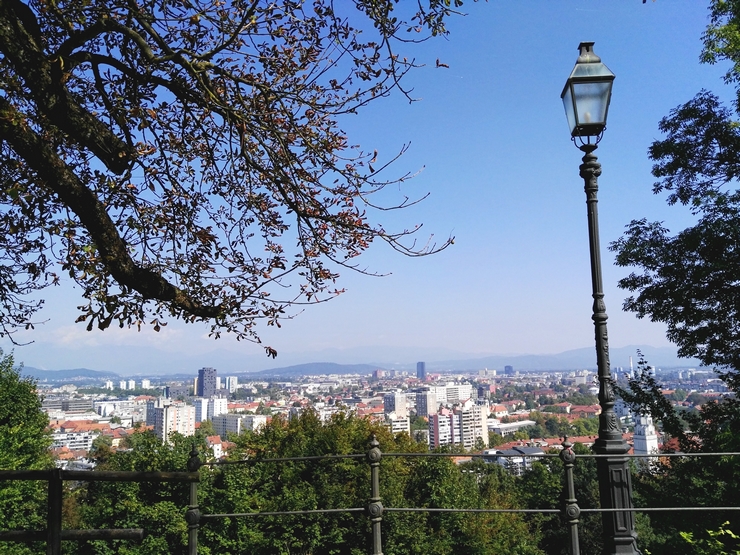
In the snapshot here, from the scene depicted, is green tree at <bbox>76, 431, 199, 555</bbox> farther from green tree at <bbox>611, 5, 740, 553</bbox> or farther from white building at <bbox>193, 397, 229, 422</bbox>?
white building at <bbox>193, 397, 229, 422</bbox>

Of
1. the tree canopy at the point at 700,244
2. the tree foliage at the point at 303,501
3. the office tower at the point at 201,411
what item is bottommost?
the office tower at the point at 201,411

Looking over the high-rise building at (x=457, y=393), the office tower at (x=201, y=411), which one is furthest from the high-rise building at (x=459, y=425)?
the office tower at (x=201, y=411)

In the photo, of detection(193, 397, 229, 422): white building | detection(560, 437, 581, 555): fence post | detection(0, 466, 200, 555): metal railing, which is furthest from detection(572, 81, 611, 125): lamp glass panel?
detection(193, 397, 229, 422): white building

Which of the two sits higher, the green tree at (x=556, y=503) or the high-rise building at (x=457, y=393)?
the green tree at (x=556, y=503)

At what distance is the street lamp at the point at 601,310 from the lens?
3678mm

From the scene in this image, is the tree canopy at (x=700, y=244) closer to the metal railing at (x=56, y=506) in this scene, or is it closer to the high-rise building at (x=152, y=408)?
the metal railing at (x=56, y=506)

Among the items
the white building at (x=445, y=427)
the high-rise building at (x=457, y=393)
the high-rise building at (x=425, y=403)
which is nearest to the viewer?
the white building at (x=445, y=427)

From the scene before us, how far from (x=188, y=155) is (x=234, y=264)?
110 centimetres

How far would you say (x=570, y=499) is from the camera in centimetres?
371

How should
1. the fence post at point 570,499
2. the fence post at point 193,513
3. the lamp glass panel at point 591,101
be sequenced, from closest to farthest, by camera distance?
the fence post at point 570,499, the fence post at point 193,513, the lamp glass panel at point 591,101

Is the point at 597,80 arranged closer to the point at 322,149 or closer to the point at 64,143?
the point at 322,149

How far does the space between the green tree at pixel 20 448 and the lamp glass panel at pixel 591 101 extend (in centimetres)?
1906

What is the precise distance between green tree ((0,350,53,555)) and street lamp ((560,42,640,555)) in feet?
61.0

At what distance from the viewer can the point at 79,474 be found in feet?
12.0
